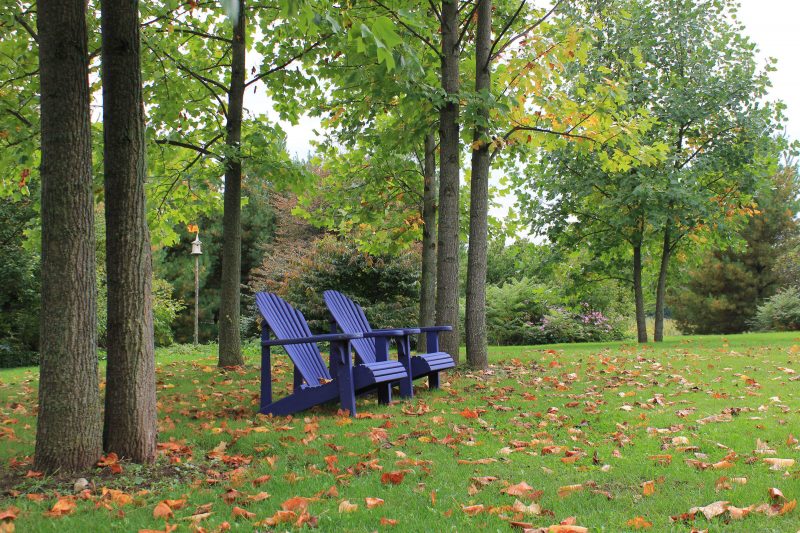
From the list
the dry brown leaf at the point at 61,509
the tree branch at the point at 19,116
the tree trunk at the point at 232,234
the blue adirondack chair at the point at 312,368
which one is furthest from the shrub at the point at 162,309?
the dry brown leaf at the point at 61,509

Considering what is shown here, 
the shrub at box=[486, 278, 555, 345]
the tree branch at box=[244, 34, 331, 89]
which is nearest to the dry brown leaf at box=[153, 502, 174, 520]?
the tree branch at box=[244, 34, 331, 89]

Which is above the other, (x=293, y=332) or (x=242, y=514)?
(x=293, y=332)

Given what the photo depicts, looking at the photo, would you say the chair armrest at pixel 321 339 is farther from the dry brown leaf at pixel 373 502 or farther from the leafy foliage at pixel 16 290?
the leafy foliage at pixel 16 290

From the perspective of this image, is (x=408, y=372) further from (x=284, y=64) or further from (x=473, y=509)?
(x=284, y=64)

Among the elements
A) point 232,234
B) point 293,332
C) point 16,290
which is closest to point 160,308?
point 16,290

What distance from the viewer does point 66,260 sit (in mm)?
3627

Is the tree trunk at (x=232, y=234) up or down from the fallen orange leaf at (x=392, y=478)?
up

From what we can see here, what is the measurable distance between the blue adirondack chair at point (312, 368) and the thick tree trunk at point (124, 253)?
5.10 ft

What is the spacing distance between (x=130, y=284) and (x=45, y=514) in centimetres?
137

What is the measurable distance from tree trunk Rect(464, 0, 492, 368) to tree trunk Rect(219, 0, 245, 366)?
3057 millimetres

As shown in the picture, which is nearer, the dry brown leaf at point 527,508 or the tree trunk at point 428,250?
the dry brown leaf at point 527,508

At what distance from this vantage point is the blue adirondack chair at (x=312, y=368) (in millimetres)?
5234

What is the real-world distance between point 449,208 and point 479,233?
537 mm

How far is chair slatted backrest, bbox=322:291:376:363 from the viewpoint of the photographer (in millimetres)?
6551
